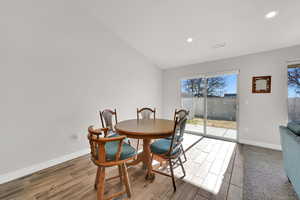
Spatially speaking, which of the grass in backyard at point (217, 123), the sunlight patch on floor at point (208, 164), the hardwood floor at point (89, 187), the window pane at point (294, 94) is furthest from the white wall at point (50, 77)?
the window pane at point (294, 94)

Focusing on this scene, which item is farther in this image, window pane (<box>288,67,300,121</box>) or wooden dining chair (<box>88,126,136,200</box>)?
window pane (<box>288,67,300,121</box>)

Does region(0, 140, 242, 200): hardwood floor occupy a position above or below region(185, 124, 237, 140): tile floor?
below

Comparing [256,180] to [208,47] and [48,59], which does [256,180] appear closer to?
[208,47]

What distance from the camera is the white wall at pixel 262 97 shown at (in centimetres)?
279

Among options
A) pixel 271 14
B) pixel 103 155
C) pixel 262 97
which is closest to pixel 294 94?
pixel 262 97

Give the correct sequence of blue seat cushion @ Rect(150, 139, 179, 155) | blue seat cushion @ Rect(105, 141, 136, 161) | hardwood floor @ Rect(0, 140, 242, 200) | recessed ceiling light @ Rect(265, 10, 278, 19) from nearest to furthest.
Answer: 1. blue seat cushion @ Rect(105, 141, 136, 161)
2. hardwood floor @ Rect(0, 140, 242, 200)
3. blue seat cushion @ Rect(150, 139, 179, 155)
4. recessed ceiling light @ Rect(265, 10, 278, 19)

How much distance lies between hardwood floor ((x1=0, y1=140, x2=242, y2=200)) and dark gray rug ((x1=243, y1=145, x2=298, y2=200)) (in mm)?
158

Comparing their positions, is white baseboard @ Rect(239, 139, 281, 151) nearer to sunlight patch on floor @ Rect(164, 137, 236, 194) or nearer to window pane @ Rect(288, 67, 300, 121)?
sunlight patch on floor @ Rect(164, 137, 236, 194)

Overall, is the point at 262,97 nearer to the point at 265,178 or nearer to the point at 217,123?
the point at 217,123

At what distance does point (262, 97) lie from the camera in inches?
118

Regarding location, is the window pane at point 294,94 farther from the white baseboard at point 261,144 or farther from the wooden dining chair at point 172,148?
the wooden dining chair at point 172,148

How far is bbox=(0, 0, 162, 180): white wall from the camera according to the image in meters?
1.84

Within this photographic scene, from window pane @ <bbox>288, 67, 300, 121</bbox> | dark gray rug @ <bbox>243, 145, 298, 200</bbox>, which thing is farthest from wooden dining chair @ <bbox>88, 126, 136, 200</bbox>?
window pane @ <bbox>288, 67, 300, 121</bbox>

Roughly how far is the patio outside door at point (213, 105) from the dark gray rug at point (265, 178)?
923 mm
